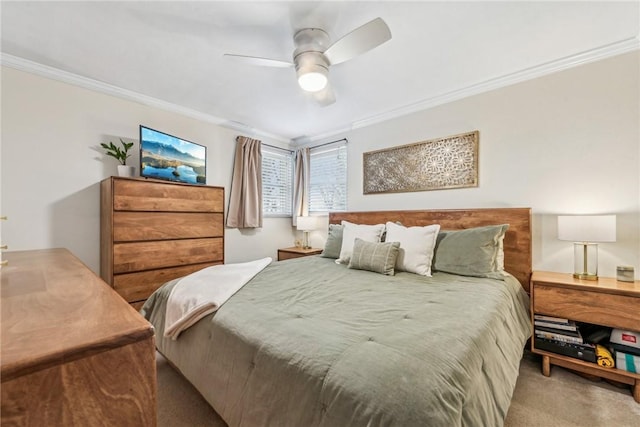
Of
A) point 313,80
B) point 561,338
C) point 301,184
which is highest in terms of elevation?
point 313,80

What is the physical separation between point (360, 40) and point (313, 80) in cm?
45

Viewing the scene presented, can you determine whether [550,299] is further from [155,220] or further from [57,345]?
[155,220]

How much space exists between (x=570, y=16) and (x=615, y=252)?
1816 mm

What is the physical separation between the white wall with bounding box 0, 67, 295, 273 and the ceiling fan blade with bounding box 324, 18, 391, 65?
2.39 meters

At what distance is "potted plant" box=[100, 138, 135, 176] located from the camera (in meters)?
2.57

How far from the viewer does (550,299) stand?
6.42ft

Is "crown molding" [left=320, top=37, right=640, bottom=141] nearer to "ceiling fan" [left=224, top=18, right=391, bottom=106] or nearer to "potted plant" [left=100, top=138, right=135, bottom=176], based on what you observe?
"ceiling fan" [left=224, top=18, right=391, bottom=106]

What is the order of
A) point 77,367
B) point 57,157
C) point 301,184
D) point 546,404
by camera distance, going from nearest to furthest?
point 77,367
point 546,404
point 57,157
point 301,184

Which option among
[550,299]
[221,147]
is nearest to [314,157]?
[221,147]

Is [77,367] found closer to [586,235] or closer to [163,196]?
[163,196]

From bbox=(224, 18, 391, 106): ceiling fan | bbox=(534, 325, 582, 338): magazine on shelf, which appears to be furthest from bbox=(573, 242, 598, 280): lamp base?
bbox=(224, 18, 391, 106): ceiling fan

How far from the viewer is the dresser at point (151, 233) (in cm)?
236

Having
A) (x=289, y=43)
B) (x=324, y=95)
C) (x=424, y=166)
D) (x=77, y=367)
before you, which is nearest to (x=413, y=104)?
(x=424, y=166)

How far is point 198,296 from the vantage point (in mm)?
1539
